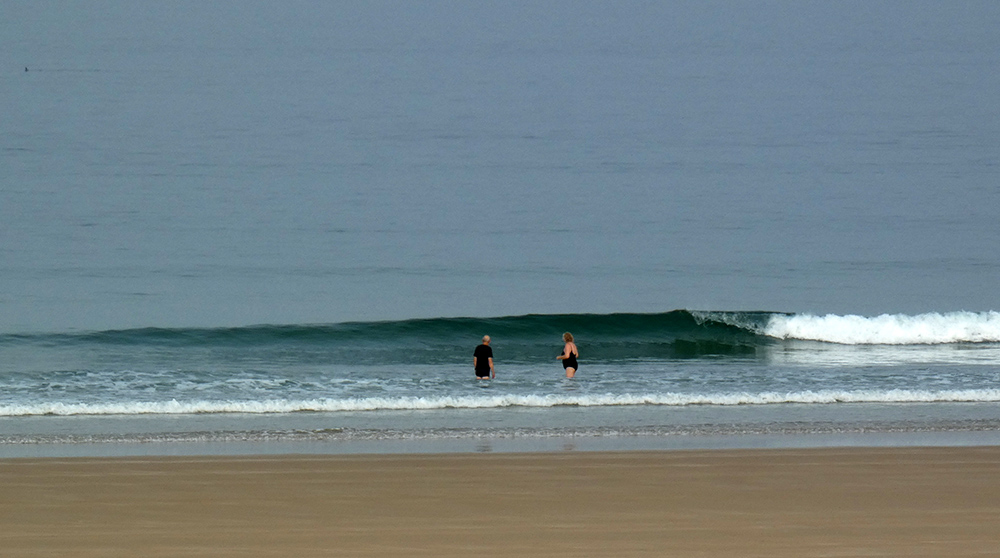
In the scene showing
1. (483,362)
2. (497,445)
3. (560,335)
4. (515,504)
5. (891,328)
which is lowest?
(515,504)

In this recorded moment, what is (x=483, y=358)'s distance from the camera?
1555 centimetres

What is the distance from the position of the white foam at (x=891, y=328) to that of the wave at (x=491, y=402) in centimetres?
829

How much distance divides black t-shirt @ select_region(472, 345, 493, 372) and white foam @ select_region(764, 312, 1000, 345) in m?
9.39

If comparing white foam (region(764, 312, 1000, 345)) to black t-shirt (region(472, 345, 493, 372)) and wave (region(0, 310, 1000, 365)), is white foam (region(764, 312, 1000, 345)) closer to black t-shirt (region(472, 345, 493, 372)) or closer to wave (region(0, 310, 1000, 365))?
wave (region(0, 310, 1000, 365))

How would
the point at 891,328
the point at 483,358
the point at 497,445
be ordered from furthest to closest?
1. the point at 891,328
2. the point at 483,358
3. the point at 497,445

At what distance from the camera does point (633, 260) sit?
1143 inches

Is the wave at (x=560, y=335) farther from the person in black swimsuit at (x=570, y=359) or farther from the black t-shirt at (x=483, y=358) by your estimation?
the black t-shirt at (x=483, y=358)

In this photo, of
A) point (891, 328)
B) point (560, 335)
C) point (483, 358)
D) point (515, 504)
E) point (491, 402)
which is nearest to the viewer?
point (515, 504)

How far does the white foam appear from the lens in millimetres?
22141

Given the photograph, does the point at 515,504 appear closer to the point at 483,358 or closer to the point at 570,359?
the point at 483,358

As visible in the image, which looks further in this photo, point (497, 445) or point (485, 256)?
point (485, 256)

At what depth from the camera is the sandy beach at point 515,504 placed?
21.6 feet

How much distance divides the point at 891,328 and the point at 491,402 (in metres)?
12.5

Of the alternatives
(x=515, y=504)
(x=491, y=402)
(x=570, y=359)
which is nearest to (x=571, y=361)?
(x=570, y=359)
